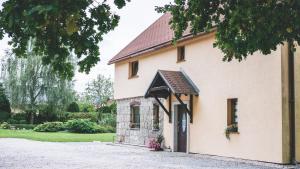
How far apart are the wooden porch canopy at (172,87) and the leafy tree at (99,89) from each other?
140ft

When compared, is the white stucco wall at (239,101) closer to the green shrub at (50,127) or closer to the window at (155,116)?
the window at (155,116)

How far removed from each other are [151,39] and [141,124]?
4414 mm

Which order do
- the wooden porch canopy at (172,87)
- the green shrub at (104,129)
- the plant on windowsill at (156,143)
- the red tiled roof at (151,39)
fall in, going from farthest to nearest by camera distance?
the green shrub at (104,129) → the red tiled roof at (151,39) → the plant on windowsill at (156,143) → the wooden porch canopy at (172,87)

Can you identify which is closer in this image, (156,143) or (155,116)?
(156,143)

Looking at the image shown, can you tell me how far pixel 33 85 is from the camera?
141 feet

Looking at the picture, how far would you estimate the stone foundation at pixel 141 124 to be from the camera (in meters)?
21.3

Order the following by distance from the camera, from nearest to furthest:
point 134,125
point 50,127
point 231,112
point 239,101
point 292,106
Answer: point 292,106 → point 239,101 → point 231,112 → point 134,125 → point 50,127

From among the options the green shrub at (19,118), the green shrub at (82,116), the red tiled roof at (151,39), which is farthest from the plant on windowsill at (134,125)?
the green shrub at (19,118)

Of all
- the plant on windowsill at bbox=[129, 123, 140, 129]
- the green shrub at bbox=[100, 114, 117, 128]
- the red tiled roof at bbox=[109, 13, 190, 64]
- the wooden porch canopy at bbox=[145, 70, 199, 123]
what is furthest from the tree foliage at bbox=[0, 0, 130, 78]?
the green shrub at bbox=[100, 114, 117, 128]

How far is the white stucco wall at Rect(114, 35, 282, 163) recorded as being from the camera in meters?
14.2

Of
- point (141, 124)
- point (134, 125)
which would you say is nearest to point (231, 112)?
point (141, 124)

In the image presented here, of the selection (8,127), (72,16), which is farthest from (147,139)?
(8,127)

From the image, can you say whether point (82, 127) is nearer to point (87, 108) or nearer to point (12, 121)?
point (12, 121)

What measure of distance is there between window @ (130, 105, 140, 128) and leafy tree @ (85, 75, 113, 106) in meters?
38.4
